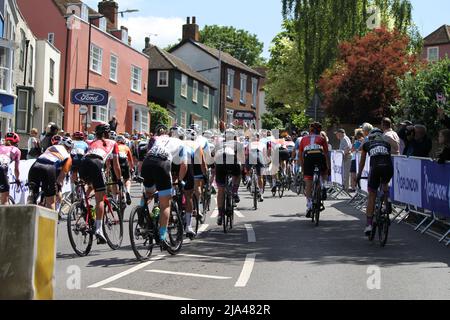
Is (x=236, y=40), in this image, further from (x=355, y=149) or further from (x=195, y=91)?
(x=355, y=149)

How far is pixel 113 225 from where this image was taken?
37.4 feet

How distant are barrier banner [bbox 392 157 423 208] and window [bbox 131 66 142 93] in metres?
36.5

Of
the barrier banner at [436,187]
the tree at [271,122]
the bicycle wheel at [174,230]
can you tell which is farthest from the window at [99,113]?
the tree at [271,122]

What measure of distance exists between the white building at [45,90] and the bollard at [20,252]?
110 feet

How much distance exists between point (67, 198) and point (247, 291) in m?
10.1

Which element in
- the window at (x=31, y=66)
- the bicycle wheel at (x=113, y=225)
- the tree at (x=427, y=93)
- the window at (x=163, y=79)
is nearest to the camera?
the bicycle wheel at (x=113, y=225)

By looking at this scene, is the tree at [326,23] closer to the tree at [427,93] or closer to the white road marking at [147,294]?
the tree at [427,93]

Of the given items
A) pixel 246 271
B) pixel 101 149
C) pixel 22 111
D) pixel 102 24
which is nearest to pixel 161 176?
pixel 101 149

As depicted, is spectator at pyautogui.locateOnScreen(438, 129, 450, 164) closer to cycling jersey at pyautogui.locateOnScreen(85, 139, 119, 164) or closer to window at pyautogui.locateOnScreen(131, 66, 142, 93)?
cycling jersey at pyautogui.locateOnScreen(85, 139, 119, 164)

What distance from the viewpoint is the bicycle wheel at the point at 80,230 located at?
10359 mm

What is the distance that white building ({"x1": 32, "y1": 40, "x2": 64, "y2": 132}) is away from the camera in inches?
1507

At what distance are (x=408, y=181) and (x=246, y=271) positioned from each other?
257 inches

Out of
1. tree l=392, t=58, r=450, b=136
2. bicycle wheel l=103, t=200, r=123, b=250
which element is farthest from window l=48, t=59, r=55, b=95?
bicycle wheel l=103, t=200, r=123, b=250
